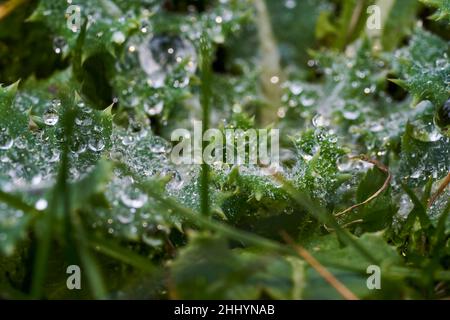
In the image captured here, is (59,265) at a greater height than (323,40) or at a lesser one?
lesser

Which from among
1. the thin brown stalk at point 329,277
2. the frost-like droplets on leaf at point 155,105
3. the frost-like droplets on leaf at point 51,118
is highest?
the frost-like droplets on leaf at point 155,105

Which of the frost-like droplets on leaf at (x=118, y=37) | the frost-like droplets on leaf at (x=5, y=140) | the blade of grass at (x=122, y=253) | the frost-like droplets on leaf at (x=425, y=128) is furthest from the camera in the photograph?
the frost-like droplets on leaf at (x=118, y=37)

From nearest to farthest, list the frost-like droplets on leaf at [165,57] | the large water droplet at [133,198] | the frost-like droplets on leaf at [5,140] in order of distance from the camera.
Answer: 1. the large water droplet at [133,198]
2. the frost-like droplets on leaf at [5,140]
3. the frost-like droplets on leaf at [165,57]

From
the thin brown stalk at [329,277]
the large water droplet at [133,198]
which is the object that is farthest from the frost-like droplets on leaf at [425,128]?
the large water droplet at [133,198]

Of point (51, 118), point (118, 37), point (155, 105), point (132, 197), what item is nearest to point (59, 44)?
point (118, 37)

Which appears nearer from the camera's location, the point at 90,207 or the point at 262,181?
the point at 90,207

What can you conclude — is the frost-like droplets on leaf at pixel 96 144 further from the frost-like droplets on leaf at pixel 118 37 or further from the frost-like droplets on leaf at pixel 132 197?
the frost-like droplets on leaf at pixel 118 37

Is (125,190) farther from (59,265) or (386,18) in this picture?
(386,18)

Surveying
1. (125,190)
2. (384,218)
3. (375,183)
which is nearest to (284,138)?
(375,183)

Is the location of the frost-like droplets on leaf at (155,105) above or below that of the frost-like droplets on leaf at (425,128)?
above
